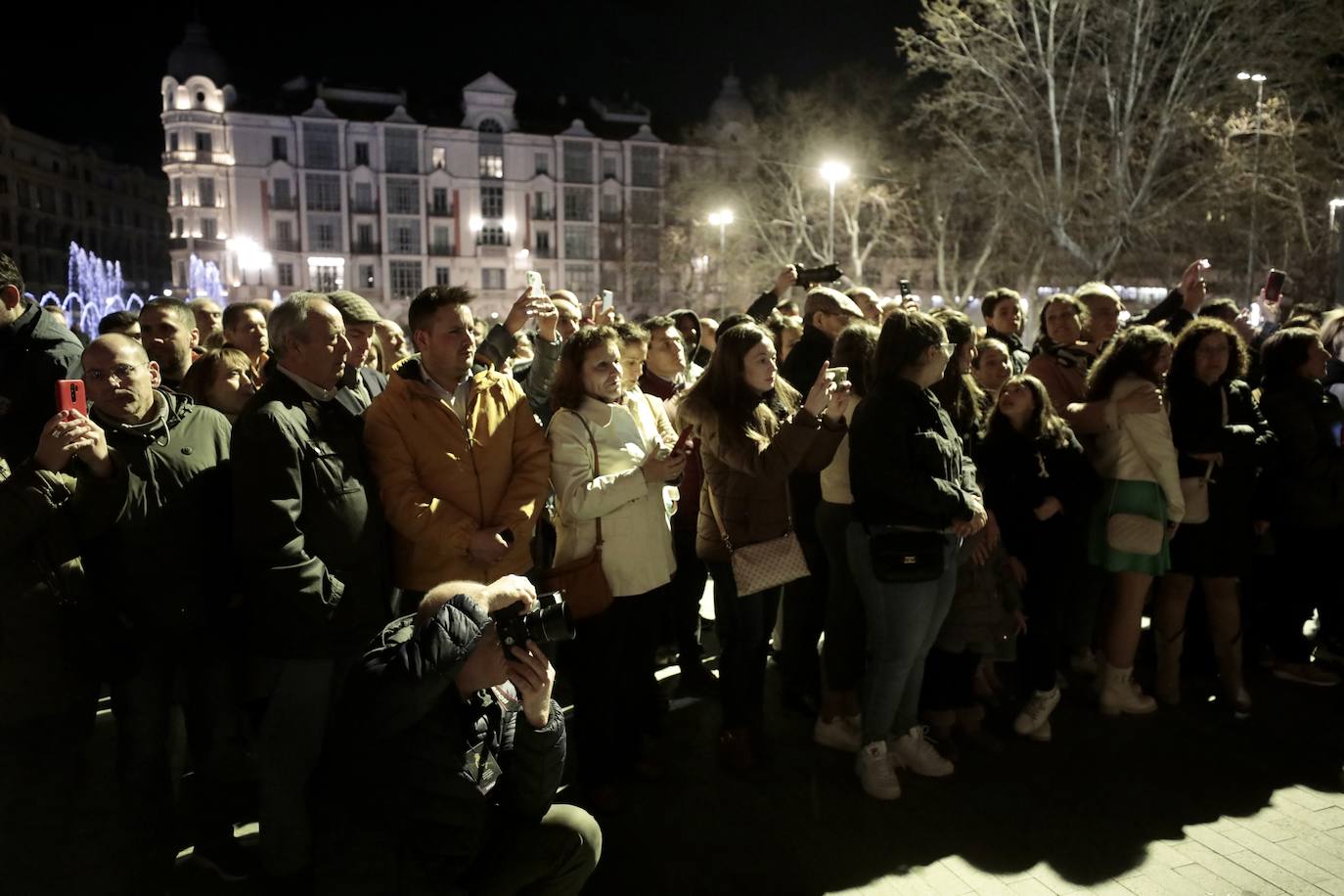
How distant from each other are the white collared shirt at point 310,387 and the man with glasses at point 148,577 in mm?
436

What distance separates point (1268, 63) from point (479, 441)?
21118mm

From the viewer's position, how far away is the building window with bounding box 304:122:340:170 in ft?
191

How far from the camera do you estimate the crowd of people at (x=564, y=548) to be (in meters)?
2.70

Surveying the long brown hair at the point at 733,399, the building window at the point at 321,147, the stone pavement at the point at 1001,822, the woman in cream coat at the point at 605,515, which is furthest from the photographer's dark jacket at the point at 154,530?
the building window at the point at 321,147

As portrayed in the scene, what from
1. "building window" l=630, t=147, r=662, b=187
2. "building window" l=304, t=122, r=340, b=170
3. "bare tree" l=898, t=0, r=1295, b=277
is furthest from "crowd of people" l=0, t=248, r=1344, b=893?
"building window" l=630, t=147, r=662, b=187

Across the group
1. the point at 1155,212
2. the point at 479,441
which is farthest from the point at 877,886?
the point at 1155,212

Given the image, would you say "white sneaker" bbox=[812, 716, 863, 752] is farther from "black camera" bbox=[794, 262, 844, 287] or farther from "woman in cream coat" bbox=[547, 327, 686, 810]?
"black camera" bbox=[794, 262, 844, 287]

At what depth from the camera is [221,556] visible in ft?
11.7

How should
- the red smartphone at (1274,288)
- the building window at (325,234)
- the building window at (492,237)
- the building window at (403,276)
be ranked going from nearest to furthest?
the red smartphone at (1274,288), the building window at (325,234), the building window at (403,276), the building window at (492,237)

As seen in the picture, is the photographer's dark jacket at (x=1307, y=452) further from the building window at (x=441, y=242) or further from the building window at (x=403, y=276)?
the building window at (x=441, y=242)

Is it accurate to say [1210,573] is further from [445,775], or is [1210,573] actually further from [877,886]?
[445,775]

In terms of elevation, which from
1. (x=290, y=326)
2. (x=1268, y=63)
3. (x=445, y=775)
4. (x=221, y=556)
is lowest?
(x=445, y=775)

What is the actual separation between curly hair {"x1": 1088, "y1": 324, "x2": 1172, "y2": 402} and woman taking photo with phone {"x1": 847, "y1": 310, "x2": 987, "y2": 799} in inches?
50.0

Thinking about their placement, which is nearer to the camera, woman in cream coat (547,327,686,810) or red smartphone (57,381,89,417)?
red smartphone (57,381,89,417)
